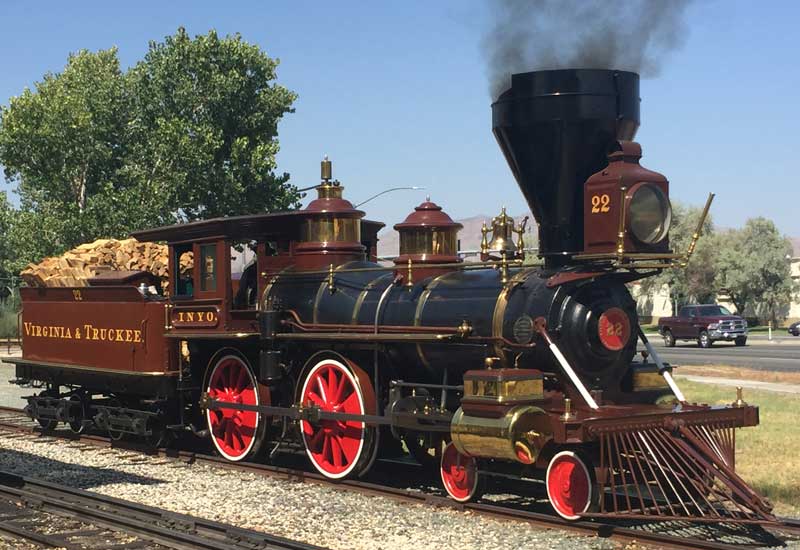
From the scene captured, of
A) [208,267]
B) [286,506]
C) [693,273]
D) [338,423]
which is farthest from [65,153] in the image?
[693,273]

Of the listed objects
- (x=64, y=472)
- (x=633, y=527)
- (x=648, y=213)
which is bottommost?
(x=633, y=527)

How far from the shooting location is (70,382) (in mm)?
14648

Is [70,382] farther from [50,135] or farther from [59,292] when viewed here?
[50,135]

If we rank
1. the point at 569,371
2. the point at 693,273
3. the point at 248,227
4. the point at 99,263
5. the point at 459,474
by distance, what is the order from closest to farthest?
the point at 569,371, the point at 459,474, the point at 248,227, the point at 99,263, the point at 693,273

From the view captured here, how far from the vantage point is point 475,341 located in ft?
30.8

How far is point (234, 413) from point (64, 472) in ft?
6.67

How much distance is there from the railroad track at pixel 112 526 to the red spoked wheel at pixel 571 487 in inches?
88.8

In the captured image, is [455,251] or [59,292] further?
[59,292]

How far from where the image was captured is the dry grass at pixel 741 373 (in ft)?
77.0

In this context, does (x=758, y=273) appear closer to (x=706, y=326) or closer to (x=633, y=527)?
(x=706, y=326)

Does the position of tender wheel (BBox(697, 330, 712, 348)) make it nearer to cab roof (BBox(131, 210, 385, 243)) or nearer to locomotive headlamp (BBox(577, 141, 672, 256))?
cab roof (BBox(131, 210, 385, 243))

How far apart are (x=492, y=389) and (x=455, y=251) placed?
10.8 feet

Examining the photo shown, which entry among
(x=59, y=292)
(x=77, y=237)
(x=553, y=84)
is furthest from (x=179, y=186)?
(x=553, y=84)

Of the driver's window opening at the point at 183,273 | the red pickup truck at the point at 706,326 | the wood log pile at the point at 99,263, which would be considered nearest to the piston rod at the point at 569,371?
the driver's window opening at the point at 183,273
